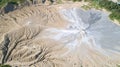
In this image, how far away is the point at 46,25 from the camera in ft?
130

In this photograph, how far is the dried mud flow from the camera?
32781mm

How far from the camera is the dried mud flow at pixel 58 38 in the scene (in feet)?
108

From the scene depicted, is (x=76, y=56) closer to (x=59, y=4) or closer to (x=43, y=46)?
(x=43, y=46)

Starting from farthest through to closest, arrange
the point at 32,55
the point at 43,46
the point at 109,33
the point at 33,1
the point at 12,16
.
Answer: the point at 33,1 < the point at 12,16 < the point at 109,33 < the point at 43,46 < the point at 32,55

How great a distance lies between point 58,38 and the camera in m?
36.8

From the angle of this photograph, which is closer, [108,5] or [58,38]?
[58,38]

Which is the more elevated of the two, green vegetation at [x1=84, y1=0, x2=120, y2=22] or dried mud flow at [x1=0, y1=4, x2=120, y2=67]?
green vegetation at [x1=84, y1=0, x2=120, y2=22]

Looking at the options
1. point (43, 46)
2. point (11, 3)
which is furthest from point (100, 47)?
point (11, 3)

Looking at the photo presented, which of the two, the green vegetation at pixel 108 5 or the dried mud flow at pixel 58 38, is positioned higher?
the green vegetation at pixel 108 5

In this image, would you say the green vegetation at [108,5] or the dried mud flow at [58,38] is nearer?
the dried mud flow at [58,38]

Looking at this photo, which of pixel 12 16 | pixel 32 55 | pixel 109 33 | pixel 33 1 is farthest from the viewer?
pixel 33 1

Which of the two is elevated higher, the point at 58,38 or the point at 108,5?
the point at 108,5

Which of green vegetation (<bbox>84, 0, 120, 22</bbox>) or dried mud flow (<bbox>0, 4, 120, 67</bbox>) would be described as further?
green vegetation (<bbox>84, 0, 120, 22</bbox>)

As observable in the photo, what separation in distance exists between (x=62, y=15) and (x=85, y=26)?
4813 mm
